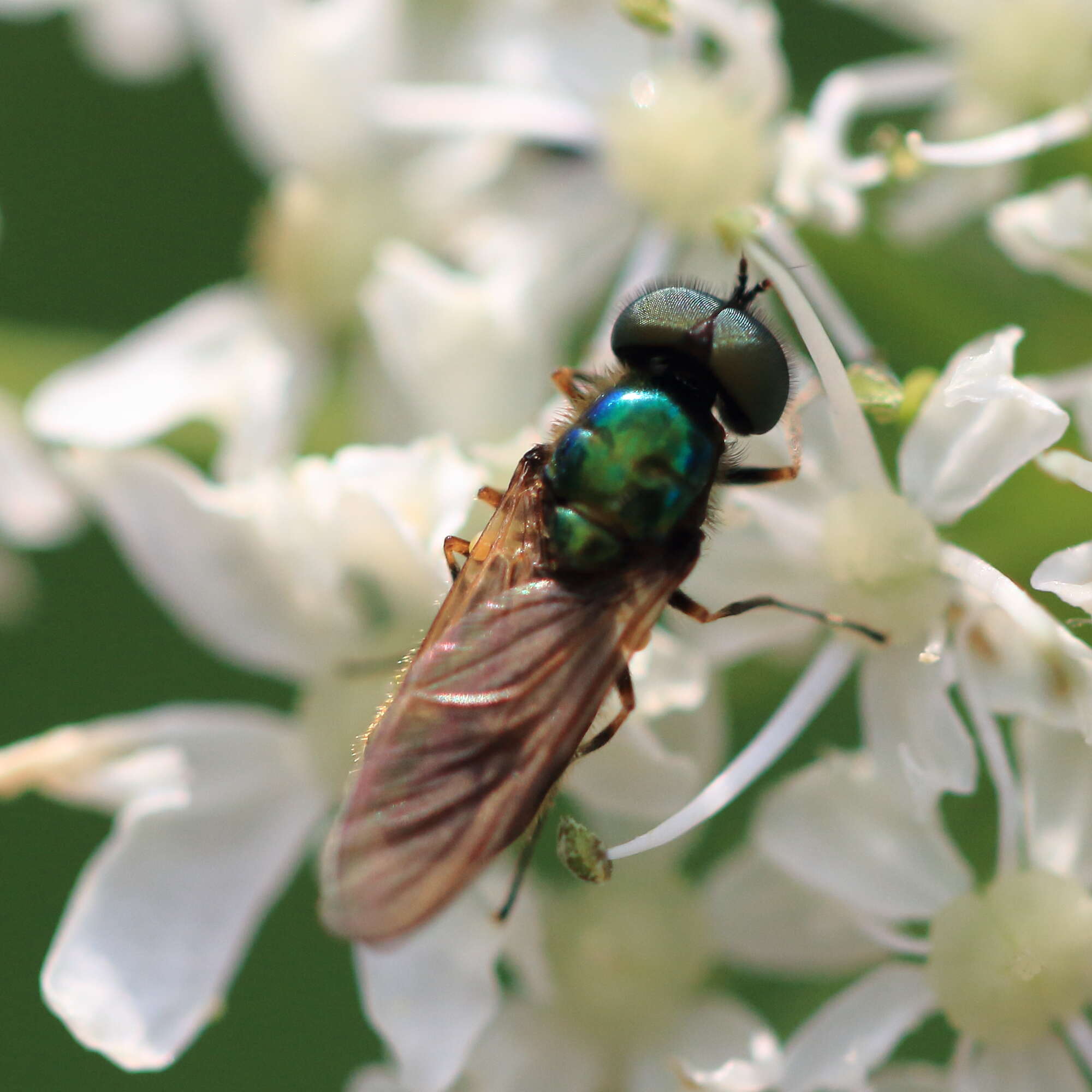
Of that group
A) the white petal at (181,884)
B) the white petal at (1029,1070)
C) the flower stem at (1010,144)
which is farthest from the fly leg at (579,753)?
the flower stem at (1010,144)

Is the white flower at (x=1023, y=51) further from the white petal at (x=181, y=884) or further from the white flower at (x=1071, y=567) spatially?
the white petal at (x=181, y=884)

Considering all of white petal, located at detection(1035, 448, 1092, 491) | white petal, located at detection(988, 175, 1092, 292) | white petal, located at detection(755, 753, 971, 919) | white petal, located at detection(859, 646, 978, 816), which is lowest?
white petal, located at detection(755, 753, 971, 919)

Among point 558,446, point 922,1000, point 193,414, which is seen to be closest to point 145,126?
point 193,414

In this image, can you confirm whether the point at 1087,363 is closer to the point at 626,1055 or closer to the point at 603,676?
the point at 603,676

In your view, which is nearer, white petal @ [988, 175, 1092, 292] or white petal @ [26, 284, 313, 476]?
white petal @ [988, 175, 1092, 292]

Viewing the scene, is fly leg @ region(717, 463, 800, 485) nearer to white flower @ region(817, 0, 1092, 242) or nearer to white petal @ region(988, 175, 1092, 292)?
white petal @ region(988, 175, 1092, 292)

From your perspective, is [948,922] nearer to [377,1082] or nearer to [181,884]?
[377,1082]

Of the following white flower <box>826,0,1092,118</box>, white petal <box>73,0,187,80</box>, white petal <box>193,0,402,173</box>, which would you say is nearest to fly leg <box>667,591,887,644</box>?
white flower <box>826,0,1092,118</box>
